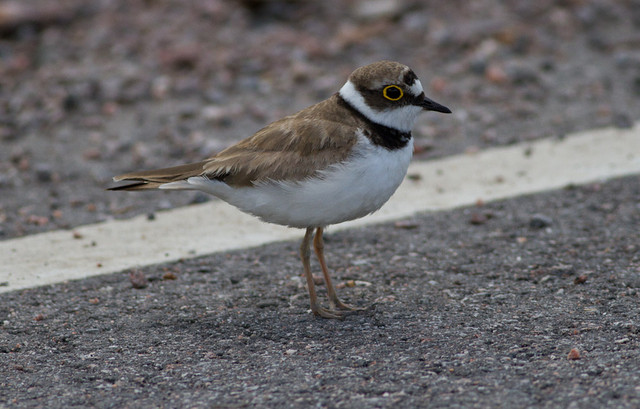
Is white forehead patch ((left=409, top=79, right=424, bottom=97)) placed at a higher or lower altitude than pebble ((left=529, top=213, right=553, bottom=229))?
higher

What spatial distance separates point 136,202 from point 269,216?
6.55 feet

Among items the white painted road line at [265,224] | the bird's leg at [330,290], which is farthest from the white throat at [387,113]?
the white painted road line at [265,224]

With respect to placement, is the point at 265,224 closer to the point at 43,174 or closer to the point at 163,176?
the point at 163,176

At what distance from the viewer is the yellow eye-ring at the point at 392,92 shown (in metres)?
4.70

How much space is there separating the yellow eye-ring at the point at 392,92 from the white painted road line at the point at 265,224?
1.44 m

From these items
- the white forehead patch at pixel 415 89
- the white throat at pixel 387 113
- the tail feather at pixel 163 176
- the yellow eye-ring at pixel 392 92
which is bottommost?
the tail feather at pixel 163 176

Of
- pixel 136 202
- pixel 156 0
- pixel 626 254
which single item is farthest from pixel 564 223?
pixel 156 0

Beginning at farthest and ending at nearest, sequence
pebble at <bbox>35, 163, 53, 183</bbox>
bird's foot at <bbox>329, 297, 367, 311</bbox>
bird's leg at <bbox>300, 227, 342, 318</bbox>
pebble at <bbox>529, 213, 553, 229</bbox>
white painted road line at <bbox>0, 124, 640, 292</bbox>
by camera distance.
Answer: pebble at <bbox>35, 163, 53, 183</bbox> → pebble at <bbox>529, 213, 553, 229</bbox> → white painted road line at <bbox>0, 124, 640, 292</bbox> → bird's foot at <bbox>329, 297, 367, 311</bbox> → bird's leg at <bbox>300, 227, 342, 318</bbox>

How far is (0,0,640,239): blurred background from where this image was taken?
23.1 ft

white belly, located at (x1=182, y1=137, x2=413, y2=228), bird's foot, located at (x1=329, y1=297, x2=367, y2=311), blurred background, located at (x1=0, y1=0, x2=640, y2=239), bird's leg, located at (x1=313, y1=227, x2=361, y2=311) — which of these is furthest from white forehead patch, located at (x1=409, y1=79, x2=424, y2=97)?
blurred background, located at (x1=0, y1=0, x2=640, y2=239)

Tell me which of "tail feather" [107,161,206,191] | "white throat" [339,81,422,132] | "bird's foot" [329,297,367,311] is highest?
"white throat" [339,81,422,132]

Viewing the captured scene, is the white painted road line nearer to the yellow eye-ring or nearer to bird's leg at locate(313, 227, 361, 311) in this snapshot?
bird's leg at locate(313, 227, 361, 311)

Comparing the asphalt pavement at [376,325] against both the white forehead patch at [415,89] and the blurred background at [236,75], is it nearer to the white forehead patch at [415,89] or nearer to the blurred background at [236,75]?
the white forehead patch at [415,89]

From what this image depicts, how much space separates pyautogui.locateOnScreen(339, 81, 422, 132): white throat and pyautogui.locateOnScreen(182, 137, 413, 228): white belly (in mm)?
137
